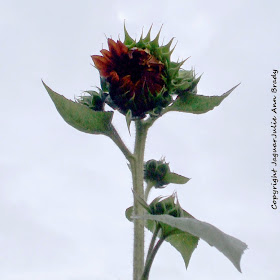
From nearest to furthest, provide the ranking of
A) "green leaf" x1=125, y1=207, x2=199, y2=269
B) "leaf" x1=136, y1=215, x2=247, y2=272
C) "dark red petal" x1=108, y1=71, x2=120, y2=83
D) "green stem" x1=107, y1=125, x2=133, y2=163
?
"leaf" x1=136, y1=215, x2=247, y2=272 < "dark red petal" x1=108, y1=71, x2=120, y2=83 < "green stem" x1=107, y1=125, x2=133, y2=163 < "green leaf" x1=125, y1=207, x2=199, y2=269

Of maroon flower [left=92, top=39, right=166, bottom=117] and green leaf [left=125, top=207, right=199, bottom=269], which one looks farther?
green leaf [left=125, top=207, right=199, bottom=269]

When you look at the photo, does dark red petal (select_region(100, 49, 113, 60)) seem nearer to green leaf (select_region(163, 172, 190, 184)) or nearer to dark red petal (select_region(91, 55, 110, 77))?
dark red petal (select_region(91, 55, 110, 77))

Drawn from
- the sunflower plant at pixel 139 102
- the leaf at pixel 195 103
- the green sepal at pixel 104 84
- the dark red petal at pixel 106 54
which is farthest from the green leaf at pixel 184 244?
the dark red petal at pixel 106 54

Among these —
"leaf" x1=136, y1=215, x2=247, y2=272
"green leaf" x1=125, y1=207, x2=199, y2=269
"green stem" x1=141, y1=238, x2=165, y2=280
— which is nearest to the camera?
"leaf" x1=136, y1=215, x2=247, y2=272

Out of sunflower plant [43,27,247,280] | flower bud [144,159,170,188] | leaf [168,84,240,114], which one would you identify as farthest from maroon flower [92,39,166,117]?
flower bud [144,159,170,188]

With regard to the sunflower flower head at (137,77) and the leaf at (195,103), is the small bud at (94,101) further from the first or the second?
the leaf at (195,103)

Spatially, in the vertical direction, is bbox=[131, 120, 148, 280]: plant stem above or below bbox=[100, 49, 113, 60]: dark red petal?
below

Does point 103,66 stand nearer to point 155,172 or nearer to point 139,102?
point 139,102
